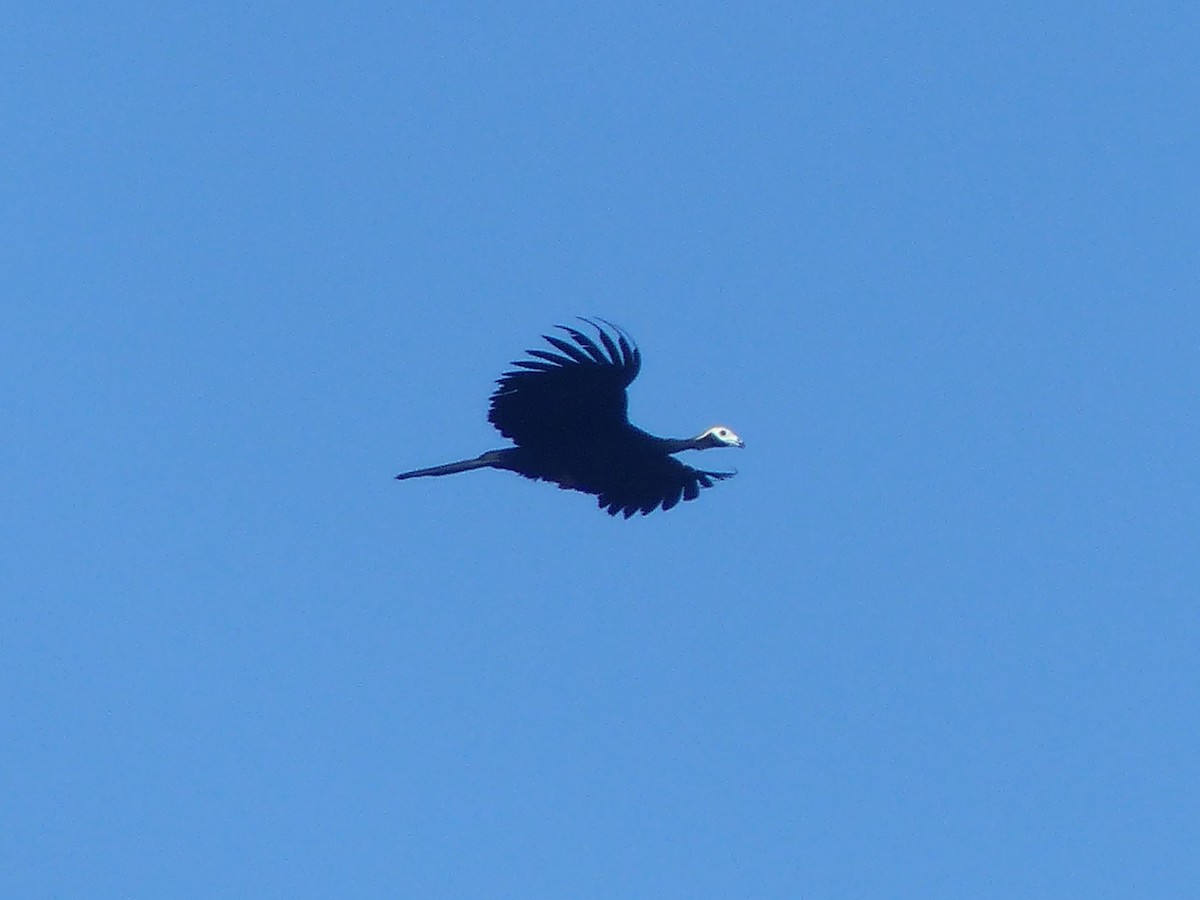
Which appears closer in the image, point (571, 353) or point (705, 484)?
point (571, 353)

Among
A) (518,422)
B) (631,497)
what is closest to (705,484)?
(631,497)

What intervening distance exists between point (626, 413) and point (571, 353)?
1.27 metres

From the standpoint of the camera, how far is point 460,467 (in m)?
28.9

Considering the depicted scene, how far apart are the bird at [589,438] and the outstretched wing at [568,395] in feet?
0.03

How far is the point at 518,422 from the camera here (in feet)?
92.0

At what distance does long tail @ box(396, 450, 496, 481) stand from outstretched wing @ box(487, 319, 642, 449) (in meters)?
0.53

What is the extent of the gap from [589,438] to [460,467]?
4.81 ft

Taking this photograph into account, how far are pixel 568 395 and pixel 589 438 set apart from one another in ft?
3.02

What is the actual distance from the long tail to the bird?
0.04 ft

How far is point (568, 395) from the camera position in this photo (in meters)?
27.8

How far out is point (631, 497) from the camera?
96.8 feet

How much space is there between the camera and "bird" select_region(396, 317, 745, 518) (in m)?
27.4

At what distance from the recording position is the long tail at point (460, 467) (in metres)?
28.8

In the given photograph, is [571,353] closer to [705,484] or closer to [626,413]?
[626,413]
